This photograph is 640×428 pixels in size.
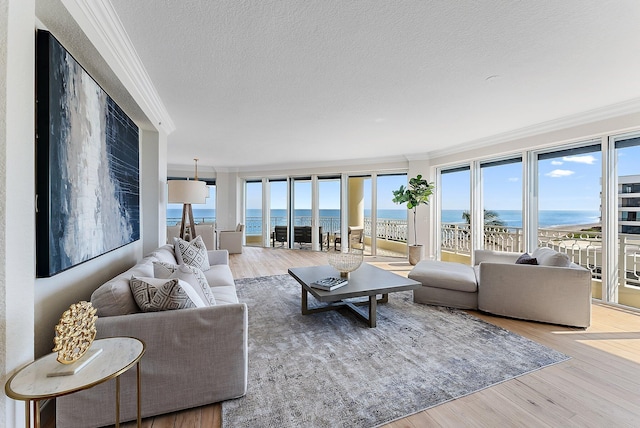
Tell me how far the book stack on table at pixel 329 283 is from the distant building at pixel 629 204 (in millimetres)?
3715

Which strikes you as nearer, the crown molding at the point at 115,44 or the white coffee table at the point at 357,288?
the crown molding at the point at 115,44

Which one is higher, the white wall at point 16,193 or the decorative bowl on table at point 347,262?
the white wall at point 16,193

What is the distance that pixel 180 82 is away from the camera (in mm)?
2912

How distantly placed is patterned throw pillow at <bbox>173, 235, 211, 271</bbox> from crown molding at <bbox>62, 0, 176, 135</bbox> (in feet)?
5.04

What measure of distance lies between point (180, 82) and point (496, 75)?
3.13 m

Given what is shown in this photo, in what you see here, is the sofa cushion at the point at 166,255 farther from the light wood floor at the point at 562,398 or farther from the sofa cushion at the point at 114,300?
the light wood floor at the point at 562,398

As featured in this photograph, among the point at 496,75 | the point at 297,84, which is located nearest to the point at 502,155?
the point at 496,75

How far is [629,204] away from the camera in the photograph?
3578 mm

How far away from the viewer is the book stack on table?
2802 mm

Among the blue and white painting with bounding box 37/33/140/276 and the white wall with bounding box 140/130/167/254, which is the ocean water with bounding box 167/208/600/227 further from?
the blue and white painting with bounding box 37/33/140/276

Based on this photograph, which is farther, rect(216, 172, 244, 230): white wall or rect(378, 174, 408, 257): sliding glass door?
rect(216, 172, 244, 230): white wall

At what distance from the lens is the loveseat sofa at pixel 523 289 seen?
9.32ft

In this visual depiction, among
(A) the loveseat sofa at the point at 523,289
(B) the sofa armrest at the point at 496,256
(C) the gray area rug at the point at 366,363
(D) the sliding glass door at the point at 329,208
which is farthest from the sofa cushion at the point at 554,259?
(D) the sliding glass door at the point at 329,208

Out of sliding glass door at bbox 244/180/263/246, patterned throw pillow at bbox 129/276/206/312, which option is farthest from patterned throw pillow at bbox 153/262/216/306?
sliding glass door at bbox 244/180/263/246
